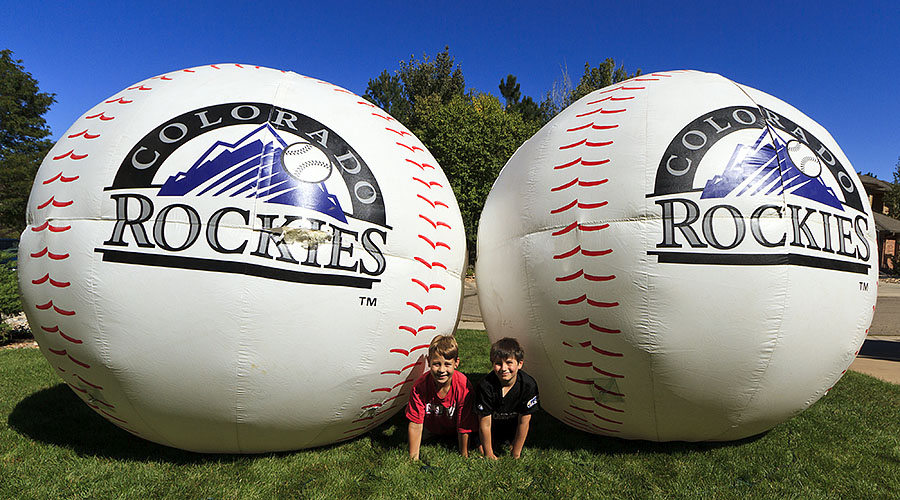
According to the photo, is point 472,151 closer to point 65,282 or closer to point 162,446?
point 162,446

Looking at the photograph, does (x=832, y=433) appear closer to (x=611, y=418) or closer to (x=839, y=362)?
(x=839, y=362)

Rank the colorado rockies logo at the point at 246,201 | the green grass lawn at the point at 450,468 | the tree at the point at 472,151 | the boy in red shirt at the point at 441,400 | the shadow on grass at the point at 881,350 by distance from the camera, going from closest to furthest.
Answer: the colorado rockies logo at the point at 246,201 → the green grass lawn at the point at 450,468 → the boy in red shirt at the point at 441,400 → the shadow on grass at the point at 881,350 → the tree at the point at 472,151

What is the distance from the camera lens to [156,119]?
9.37 feet

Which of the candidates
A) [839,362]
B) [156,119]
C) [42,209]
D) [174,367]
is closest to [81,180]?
[42,209]

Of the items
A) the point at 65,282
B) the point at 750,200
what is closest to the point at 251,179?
Answer: the point at 65,282

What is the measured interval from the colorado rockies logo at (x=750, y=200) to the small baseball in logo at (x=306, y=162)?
76.9 inches

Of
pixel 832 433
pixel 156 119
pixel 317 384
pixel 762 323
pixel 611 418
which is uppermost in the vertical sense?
pixel 156 119

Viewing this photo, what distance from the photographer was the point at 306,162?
2.85m

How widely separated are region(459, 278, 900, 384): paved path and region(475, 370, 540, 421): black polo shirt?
4.50 ft

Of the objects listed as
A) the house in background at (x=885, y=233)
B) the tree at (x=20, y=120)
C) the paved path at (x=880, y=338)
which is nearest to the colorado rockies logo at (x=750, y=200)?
the paved path at (x=880, y=338)

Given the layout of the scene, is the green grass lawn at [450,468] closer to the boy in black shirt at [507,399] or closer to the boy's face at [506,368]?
the boy in black shirt at [507,399]

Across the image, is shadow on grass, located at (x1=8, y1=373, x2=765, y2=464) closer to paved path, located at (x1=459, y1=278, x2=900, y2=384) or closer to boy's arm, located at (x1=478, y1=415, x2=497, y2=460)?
boy's arm, located at (x1=478, y1=415, x2=497, y2=460)

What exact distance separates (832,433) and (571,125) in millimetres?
3348

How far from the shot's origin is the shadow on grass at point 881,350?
7.71m
